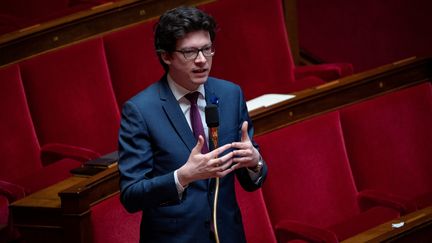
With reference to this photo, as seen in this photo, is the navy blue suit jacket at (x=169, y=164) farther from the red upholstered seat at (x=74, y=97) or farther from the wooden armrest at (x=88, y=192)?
the red upholstered seat at (x=74, y=97)

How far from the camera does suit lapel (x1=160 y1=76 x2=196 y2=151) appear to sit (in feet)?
1.32

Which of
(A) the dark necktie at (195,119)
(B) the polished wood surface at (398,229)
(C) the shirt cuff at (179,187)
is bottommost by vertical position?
(B) the polished wood surface at (398,229)

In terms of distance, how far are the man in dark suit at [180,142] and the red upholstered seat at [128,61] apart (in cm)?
40

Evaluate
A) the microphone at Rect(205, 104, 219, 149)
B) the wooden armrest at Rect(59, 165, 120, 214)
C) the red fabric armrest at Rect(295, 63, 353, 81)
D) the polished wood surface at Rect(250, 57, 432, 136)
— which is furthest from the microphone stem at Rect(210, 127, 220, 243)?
the red fabric armrest at Rect(295, 63, 353, 81)

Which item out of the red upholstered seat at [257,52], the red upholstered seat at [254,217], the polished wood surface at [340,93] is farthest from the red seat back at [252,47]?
the red upholstered seat at [254,217]

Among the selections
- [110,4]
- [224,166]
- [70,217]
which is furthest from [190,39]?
[110,4]

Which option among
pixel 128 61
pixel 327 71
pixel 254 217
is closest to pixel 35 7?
pixel 128 61

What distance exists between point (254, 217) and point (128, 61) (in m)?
0.24

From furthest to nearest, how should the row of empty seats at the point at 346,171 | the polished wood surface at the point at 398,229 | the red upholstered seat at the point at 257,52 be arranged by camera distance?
the red upholstered seat at the point at 257,52 → the row of empty seats at the point at 346,171 → the polished wood surface at the point at 398,229

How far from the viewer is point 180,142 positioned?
0.40 metres

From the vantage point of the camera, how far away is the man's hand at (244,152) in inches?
14.8

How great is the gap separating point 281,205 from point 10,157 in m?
0.25

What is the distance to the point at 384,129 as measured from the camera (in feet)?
2.43

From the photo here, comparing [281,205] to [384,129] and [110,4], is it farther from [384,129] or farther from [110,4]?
[110,4]
